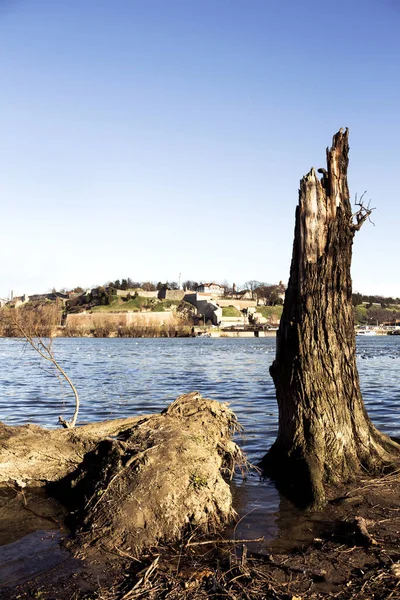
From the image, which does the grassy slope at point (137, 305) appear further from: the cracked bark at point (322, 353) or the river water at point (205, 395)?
the cracked bark at point (322, 353)

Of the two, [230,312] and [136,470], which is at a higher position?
[230,312]

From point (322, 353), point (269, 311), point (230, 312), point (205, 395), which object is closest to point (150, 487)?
point (322, 353)

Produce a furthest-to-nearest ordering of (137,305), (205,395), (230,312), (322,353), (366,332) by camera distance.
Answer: (230,312) → (137,305) → (366,332) → (205,395) → (322,353)

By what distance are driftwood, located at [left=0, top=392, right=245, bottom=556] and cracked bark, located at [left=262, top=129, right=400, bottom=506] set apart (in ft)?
3.21

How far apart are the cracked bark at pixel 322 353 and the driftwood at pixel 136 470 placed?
38.6 inches

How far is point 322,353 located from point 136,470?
9.76ft

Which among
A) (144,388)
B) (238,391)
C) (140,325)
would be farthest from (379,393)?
(140,325)

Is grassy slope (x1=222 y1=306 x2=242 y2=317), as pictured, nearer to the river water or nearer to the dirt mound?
the river water

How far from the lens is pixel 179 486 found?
232 inches

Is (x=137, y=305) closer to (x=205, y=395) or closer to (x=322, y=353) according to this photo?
(x=205, y=395)

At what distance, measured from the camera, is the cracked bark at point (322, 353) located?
7211mm

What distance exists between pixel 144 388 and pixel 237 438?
11.5m

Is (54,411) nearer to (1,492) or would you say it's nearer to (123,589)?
(1,492)

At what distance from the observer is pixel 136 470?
6.07m
